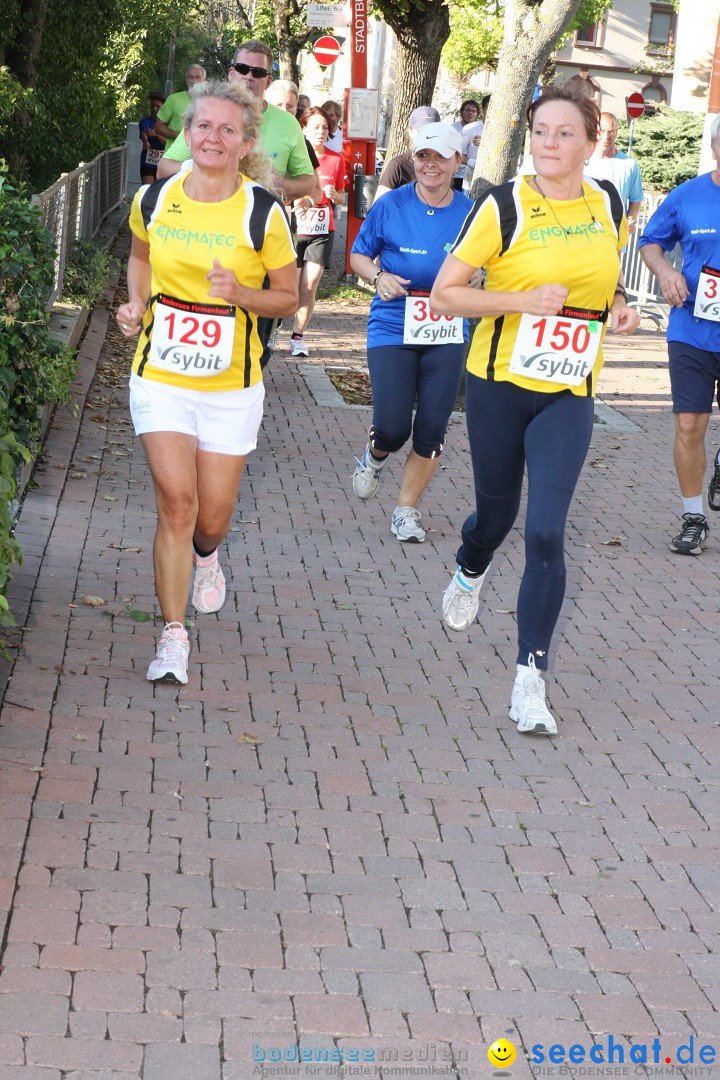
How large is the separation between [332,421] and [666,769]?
5900mm

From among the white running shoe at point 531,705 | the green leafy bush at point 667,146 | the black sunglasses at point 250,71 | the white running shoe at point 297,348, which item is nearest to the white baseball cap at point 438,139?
the black sunglasses at point 250,71

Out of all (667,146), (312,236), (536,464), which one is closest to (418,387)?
(536,464)

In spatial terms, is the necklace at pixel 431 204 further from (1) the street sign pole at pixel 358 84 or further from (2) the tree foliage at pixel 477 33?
(2) the tree foliage at pixel 477 33

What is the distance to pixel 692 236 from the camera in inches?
310

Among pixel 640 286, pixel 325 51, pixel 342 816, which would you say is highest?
pixel 325 51

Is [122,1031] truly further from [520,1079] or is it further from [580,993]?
[580,993]

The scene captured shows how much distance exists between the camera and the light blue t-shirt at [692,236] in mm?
7801

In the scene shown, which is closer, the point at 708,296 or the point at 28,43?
the point at 708,296

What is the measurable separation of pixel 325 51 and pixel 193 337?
63.3 feet

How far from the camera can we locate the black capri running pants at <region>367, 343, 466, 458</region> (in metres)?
7.58

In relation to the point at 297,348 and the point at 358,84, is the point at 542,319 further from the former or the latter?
the point at 358,84

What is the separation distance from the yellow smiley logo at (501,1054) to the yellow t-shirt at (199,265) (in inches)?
108

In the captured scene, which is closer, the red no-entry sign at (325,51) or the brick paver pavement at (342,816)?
the brick paver pavement at (342,816)

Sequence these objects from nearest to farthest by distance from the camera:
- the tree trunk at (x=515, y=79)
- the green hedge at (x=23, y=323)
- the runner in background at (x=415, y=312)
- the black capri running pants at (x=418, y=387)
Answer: the green hedge at (x=23, y=323), the runner in background at (x=415, y=312), the black capri running pants at (x=418, y=387), the tree trunk at (x=515, y=79)
